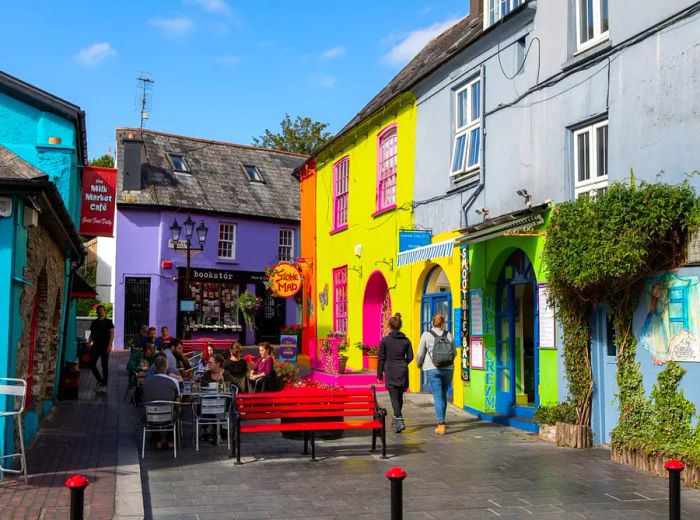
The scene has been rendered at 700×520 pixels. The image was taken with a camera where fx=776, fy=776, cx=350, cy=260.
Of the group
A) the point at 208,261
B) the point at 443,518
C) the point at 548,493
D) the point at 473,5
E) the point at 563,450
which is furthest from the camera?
the point at 208,261

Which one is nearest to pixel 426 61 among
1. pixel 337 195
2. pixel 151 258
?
pixel 337 195

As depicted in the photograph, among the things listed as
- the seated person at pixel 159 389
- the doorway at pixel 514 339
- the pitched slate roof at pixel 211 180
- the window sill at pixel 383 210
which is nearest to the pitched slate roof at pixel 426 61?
the window sill at pixel 383 210

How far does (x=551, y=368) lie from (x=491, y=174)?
3.68 meters

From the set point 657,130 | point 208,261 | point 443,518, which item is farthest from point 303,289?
point 443,518

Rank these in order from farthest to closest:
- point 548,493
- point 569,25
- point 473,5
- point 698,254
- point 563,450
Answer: point 473,5 → point 569,25 → point 563,450 → point 698,254 → point 548,493

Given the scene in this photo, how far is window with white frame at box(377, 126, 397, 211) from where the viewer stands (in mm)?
17984

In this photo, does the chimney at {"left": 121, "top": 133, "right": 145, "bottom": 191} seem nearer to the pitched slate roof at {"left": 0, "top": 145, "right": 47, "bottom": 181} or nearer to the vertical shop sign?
the vertical shop sign

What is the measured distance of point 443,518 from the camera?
688 centimetres

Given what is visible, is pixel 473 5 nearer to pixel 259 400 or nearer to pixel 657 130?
pixel 657 130

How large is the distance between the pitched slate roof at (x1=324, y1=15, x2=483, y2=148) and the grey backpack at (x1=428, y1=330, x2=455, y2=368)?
5806 mm

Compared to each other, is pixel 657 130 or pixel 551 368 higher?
pixel 657 130

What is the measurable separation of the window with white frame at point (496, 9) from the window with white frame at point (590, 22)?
2328 mm

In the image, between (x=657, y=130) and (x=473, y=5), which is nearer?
(x=657, y=130)

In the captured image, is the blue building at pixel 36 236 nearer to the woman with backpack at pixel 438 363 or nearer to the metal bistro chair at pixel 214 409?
the metal bistro chair at pixel 214 409
